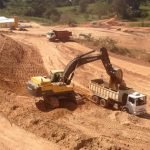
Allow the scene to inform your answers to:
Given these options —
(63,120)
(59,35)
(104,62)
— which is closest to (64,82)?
(104,62)

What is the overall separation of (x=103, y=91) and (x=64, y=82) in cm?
281

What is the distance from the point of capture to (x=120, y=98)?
27.9 meters

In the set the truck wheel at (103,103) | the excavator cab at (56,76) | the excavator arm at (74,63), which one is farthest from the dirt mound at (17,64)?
the truck wheel at (103,103)

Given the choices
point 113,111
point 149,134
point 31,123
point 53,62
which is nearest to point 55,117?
point 31,123

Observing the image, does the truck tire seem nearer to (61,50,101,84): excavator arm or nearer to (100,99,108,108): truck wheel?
(100,99,108,108): truck wheel

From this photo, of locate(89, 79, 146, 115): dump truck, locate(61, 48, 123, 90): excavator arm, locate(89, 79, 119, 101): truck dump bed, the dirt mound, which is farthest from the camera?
the dirt mound

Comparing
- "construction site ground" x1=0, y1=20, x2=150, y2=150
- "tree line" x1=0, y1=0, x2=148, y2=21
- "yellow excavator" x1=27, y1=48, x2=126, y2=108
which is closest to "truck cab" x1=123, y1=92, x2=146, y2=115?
"construction site ground" x1=0, y1=20, x2=150, y2=150

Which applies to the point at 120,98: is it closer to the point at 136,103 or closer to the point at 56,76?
the point at 136,103

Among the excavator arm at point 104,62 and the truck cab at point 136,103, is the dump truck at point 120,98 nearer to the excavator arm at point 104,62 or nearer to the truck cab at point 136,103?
the truck cab at point 136,103

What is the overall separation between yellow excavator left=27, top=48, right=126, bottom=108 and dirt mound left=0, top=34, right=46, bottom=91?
512cm

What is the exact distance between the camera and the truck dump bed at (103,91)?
28.1 m

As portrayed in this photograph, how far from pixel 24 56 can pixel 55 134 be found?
22496 mm

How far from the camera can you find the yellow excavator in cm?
2720

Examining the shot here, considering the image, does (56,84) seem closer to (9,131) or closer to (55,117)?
(55,117)
